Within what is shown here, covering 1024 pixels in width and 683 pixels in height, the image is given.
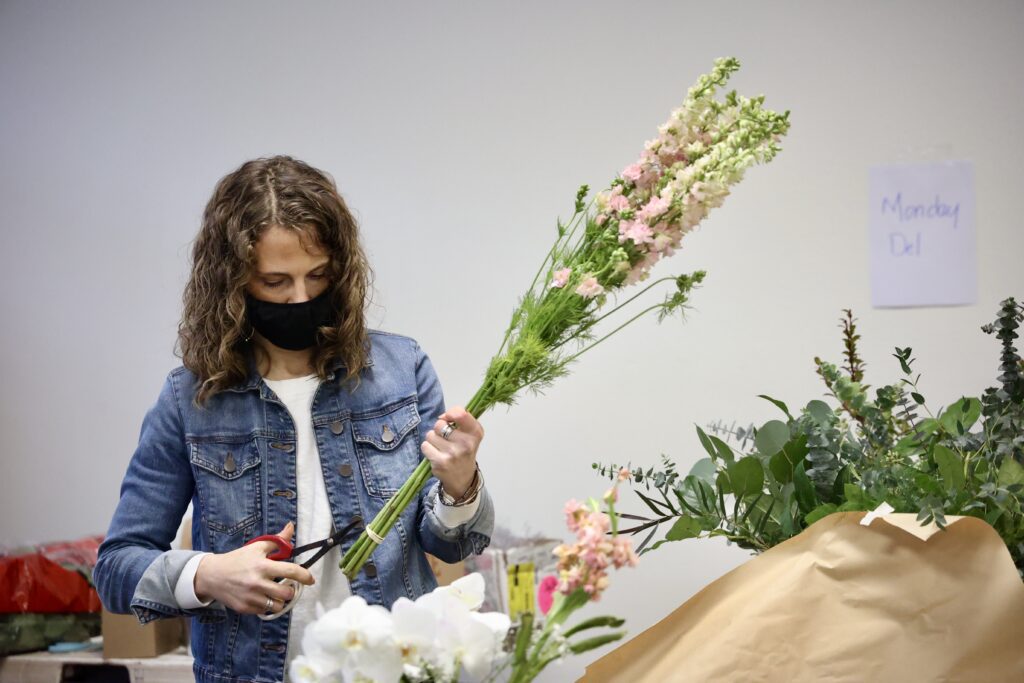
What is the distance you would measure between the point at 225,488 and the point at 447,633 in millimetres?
753

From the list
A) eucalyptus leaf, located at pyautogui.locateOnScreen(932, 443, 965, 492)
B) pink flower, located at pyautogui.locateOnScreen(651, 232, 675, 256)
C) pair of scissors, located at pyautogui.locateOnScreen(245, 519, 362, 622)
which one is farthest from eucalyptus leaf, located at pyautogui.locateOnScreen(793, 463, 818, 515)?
pair of scissors, located at pyautogui.locateOnScreen(245, 519, 362, 622)

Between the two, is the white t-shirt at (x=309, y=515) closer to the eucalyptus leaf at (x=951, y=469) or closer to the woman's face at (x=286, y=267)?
the woman's face at (x=286, y=267)

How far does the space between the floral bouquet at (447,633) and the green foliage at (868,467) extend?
26 centimetres

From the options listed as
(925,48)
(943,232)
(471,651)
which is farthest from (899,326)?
(471,651)

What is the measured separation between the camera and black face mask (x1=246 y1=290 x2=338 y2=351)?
1291 millimetres

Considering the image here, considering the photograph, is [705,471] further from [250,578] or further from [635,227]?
[250,578]

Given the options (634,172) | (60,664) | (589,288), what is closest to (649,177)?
(634,172)

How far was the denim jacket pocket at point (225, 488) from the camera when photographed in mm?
1312

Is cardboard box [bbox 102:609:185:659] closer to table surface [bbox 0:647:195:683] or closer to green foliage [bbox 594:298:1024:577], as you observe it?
table surface [bbox 0:647:195:683]

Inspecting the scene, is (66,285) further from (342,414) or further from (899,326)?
(899,326)

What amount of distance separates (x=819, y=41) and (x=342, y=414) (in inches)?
71.8

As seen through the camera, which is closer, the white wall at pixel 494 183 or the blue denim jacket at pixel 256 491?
the blue denim jacket at pixel 256 491

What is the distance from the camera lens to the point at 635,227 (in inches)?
38.7


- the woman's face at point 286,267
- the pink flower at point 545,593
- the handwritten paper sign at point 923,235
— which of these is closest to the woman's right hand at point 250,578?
the woman's face at point 286,267
